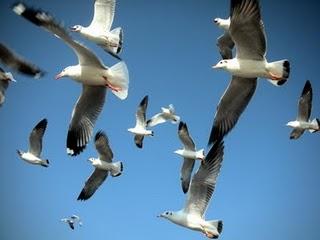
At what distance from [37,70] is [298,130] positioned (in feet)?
20.8

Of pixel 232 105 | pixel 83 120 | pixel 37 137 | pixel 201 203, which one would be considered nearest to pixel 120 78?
pixel 83 120

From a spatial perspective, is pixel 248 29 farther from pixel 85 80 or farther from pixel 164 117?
pixel 164 117

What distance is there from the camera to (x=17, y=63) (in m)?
6.77

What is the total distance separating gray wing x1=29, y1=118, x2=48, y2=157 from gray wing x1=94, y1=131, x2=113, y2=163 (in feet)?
4.04

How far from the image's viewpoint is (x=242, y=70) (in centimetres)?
634

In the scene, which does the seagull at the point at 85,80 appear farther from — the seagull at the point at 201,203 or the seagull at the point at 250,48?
the seagull at the point at 201,203

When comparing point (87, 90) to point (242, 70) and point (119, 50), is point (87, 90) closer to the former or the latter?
point (119, 50)

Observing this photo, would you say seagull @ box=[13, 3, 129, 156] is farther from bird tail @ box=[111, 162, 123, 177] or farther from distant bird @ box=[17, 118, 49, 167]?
distant bird @ box=[17, 118, 49, 167]

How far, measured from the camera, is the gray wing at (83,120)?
7.46 meters

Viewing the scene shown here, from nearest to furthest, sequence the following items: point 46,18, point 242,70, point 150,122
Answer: point 46,18, point 242,70, point 150,122

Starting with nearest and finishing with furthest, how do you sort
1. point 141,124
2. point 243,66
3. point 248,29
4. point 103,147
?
point 248,29 → point 243,66 → point 103,147 → point 141,124

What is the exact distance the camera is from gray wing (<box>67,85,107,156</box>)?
24.5ft

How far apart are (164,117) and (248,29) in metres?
7.01

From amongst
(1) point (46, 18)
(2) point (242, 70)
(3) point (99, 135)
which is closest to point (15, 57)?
(1) point (46, 18)
